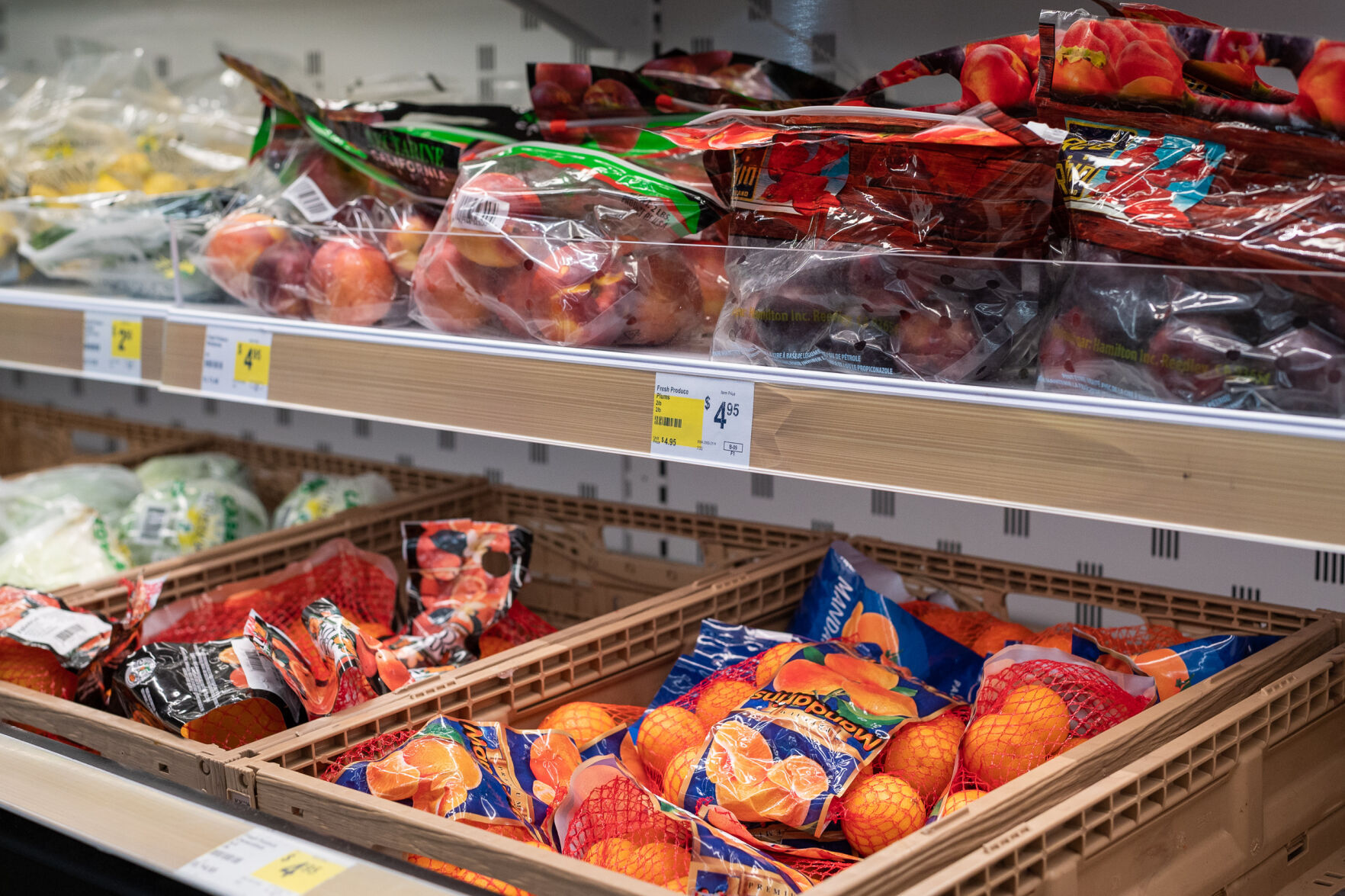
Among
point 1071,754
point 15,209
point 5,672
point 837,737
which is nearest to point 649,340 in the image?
point 837,737

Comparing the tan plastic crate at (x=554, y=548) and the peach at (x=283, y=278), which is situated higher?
the peach at (x=283, y=278)

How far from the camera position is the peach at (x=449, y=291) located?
1.20m

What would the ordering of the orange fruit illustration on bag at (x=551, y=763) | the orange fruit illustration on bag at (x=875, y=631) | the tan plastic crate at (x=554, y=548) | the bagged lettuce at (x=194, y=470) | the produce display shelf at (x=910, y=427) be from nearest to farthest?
1. the produce display shelf at (x=910, y=427)
2. the orange fruit illustration on bag at (x=551, y=763)
3. the orange fruit illustration on bag at (x=875, y=631)
4. the tan plastic crate at (x=554, y=548)
5. the bagged lettuce at (x=194, y=470)

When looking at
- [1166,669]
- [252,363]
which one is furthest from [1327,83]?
[252,363]

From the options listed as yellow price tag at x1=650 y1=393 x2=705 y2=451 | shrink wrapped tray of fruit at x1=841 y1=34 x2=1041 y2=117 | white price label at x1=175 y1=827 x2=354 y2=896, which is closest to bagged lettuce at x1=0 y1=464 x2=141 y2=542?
white price label at x1=175 y1=827 x2=354 y2=896

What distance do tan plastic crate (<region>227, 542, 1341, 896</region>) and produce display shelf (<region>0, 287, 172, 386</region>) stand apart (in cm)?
60

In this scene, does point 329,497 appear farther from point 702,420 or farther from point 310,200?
point 702,420

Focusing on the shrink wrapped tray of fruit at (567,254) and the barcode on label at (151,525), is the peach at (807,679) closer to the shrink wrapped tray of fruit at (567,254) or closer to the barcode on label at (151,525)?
the shrink wrapped tray of fruit at (567,254)

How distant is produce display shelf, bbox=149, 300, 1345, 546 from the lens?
28.4 inches

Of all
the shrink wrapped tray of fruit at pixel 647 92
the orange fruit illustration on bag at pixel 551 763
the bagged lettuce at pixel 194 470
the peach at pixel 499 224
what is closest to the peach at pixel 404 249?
the peach at pixel 499 224

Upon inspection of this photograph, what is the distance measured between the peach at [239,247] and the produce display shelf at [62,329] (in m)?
0.09

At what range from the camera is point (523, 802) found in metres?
1.07

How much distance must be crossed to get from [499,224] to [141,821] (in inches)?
25.2

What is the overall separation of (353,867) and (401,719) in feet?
0.94
